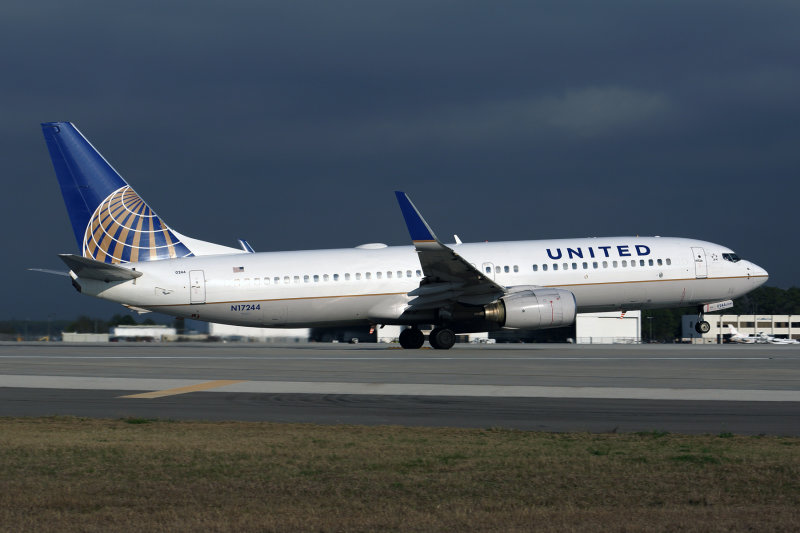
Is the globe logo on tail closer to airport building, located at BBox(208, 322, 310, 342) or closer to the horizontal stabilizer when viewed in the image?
the horizontal stabilizer

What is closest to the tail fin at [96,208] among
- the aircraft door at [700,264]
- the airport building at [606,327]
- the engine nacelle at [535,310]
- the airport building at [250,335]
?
the engine nacelle at [535,310]

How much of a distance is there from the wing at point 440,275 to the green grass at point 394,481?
65.3 ft

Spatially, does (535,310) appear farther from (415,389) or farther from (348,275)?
(415,389)

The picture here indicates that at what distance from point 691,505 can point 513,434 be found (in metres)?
4.43

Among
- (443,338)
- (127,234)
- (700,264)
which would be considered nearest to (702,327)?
(700,264)

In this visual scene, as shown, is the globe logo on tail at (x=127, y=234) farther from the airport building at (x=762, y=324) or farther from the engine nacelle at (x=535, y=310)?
the airport building at (x=762, y=324)

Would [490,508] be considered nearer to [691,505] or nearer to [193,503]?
[691,505]

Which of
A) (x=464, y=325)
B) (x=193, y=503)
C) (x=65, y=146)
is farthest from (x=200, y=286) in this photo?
(x=193, y=503)

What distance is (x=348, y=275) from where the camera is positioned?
3475cm

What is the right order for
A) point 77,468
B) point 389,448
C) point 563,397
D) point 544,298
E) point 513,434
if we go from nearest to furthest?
point 77,468
point 389,448
point 513,434
point 563,397
point 544,298

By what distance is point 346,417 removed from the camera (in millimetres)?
13930

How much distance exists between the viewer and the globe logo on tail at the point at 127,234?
112 ft

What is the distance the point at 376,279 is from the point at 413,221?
400 cm

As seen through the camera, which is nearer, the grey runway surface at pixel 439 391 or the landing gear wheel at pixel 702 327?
the grey runway surface at pixel 439 391
